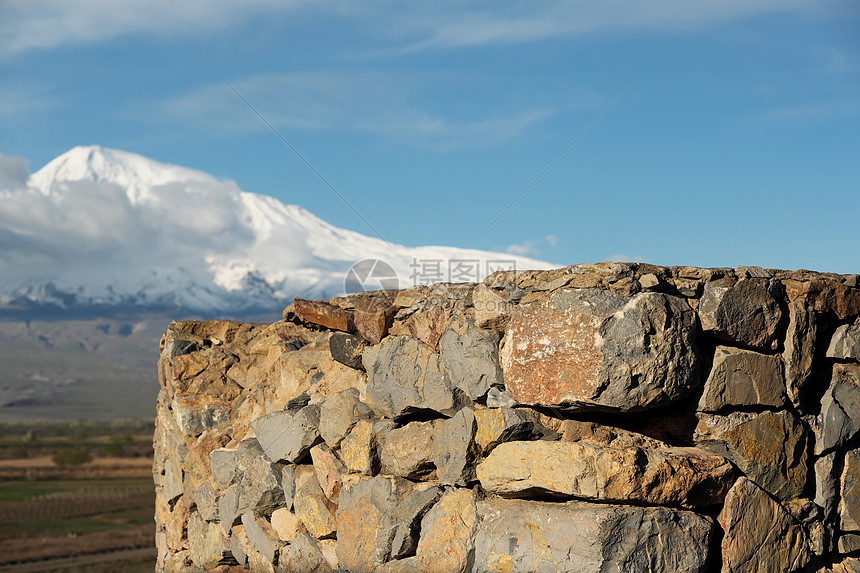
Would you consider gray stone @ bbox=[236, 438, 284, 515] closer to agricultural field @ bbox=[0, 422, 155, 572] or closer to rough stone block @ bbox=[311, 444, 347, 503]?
rough stone block @ bbox=[311, 444, 347, 503]

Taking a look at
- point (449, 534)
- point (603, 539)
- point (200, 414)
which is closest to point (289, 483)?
point (449, 534)

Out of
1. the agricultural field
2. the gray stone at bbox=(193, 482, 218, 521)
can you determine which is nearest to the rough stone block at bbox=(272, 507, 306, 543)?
the gray stone at bbox=(193, 482, 218, 521)

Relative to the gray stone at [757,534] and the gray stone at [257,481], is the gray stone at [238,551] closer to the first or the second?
the gray stone at [257,481]

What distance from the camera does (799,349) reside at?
152 inches

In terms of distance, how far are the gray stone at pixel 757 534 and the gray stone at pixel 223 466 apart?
362 cm

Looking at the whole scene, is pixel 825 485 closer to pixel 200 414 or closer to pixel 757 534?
pixel 757 534

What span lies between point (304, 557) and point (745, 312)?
123 inches

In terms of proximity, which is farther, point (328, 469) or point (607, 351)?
point (328, 469)

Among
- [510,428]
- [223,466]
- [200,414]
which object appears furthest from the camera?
[200,414]

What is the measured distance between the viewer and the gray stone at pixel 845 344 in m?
4.02

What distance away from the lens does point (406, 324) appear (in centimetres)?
468

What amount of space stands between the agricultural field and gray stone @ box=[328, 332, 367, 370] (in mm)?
21150

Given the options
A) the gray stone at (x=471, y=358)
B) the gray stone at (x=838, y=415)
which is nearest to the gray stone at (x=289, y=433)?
the gray stone at (x=471, y=358)

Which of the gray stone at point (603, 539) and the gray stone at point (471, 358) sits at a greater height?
the gray stone at point (471, 358)
